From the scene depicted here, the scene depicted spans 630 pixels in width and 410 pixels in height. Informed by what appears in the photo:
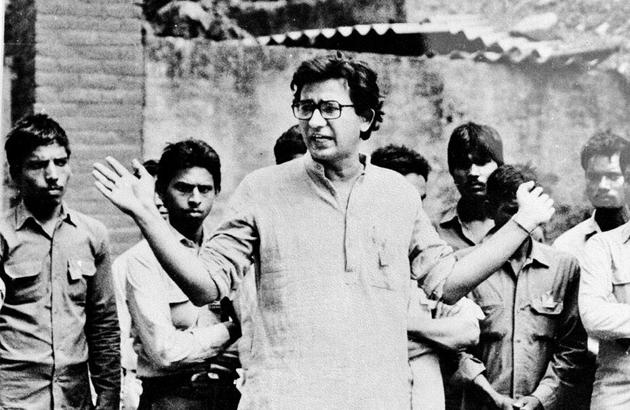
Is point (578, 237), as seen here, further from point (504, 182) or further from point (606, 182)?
point (504, 182)

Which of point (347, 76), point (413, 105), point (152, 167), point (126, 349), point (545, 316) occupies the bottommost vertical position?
point (126, 349)

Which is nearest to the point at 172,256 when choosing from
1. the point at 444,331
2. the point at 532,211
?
the point at 532,211

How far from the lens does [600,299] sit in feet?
13.5

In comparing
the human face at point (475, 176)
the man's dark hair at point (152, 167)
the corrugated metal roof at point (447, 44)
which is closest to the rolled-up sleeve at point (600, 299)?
the human face at point (475, 176)

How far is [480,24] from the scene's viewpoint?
8.02 meters

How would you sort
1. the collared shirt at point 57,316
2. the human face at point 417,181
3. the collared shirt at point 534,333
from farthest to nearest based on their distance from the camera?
the human face at point 417,181 < the collared shirt at point 534,333 < the collared shirt at point 57,316

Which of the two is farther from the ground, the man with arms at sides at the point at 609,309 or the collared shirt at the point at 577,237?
the collared shirt at the point at 577,237

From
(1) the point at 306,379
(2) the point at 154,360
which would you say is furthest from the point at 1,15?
(1) the point at 306,379

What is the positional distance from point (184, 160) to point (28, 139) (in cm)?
66

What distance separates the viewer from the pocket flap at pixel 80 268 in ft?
13.6

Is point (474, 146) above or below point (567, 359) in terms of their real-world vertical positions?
above

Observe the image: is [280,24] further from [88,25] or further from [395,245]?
[395,245]

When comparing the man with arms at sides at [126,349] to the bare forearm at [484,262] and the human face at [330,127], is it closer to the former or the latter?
the human face at [330,127]

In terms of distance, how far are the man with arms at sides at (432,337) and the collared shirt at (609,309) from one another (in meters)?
0.48
